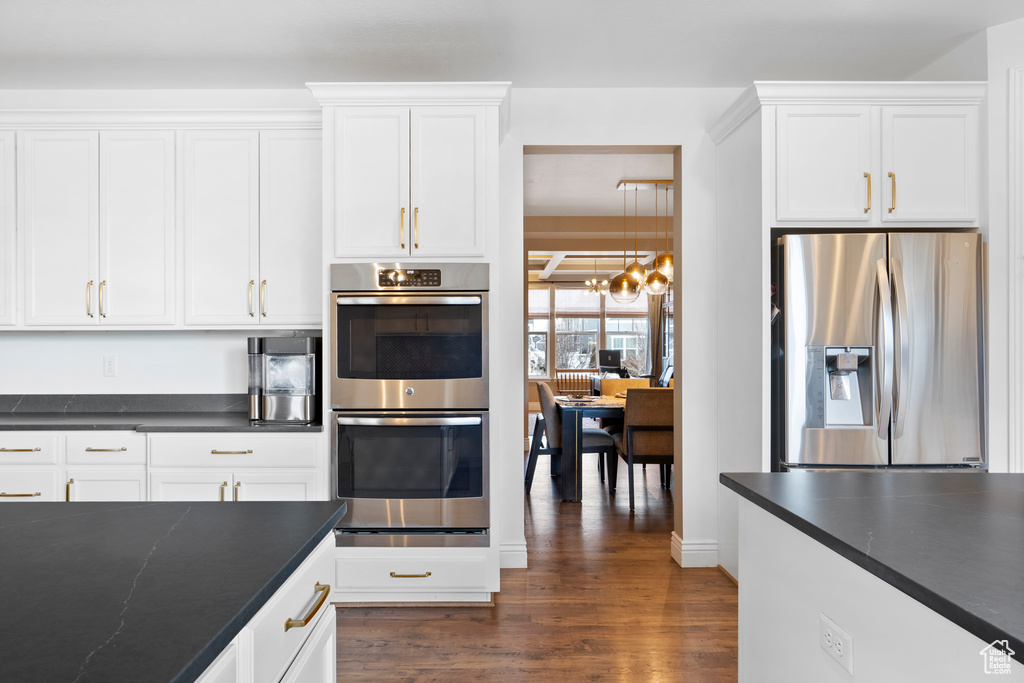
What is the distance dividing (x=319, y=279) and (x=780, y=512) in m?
2.44

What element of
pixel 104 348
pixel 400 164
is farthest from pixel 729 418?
pixel 104 348

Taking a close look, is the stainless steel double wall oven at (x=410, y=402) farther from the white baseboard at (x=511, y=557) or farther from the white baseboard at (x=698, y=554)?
the white baseboard at (x=698, y=554)

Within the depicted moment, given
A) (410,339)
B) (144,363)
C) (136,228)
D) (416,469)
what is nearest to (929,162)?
(410,339)

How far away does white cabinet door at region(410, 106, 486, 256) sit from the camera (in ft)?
9.02

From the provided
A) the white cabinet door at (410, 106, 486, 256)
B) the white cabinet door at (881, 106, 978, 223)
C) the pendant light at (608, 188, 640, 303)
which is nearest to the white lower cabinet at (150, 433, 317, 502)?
the white cabinet door at (410, 106, 486, 256)

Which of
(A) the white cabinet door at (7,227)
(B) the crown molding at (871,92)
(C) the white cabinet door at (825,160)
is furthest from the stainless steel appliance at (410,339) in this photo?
(A) the white cabinet door at (7,227)

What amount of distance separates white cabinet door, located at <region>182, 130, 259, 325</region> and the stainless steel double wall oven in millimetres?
614

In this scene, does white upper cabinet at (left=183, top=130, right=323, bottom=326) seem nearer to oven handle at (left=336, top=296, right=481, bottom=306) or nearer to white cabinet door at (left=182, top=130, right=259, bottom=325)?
white cabinet door at (left=182, top=130, right=259, bottom=325)

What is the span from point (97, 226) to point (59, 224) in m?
0.19

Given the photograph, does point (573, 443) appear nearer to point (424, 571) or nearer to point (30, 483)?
point (424, 571)

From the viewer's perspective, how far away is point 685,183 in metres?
3.34

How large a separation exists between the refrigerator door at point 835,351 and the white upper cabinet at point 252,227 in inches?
89.4

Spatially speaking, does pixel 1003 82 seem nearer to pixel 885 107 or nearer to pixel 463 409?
pixel 885 107

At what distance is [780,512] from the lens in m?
1.28
